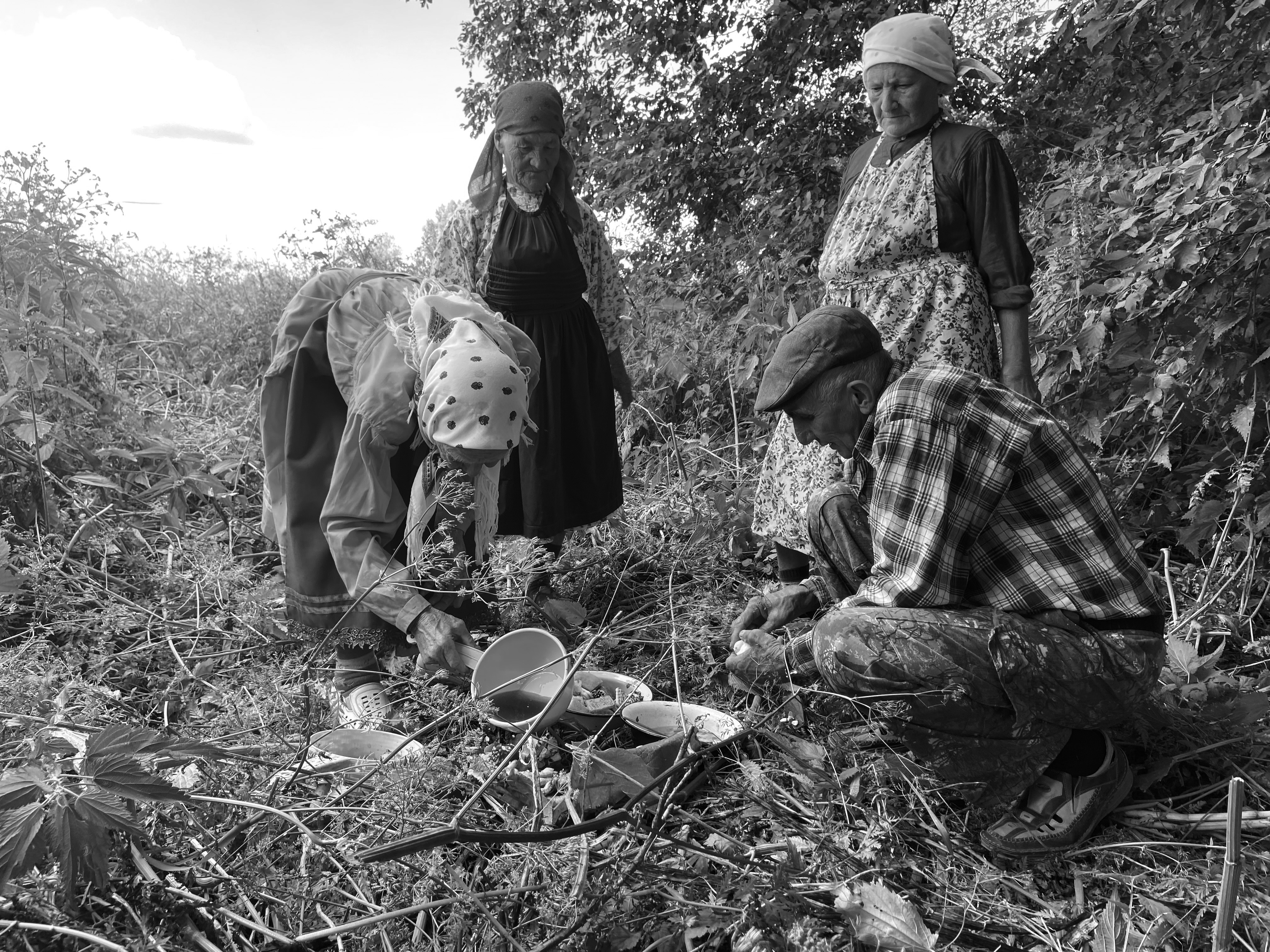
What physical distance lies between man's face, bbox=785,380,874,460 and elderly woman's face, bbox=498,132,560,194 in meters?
1.47

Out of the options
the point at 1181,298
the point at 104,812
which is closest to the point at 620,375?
the point at 1181,298

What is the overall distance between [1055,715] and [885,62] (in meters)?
1.78

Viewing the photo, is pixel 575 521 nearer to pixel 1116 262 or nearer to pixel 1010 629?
pixel 1010 629

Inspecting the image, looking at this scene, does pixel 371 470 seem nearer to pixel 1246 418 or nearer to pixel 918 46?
pixel 918 46

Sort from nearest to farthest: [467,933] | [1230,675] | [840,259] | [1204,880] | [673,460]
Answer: [467,933] → [1204,880] → [1230,675] → [840,259] → [673,460]

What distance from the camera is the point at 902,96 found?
8.47ft

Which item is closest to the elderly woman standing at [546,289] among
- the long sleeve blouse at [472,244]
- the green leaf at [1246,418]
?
the long sleeve blouse at [472,244]

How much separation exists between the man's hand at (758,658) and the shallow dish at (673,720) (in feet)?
0.36

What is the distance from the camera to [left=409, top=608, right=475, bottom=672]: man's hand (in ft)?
6.84

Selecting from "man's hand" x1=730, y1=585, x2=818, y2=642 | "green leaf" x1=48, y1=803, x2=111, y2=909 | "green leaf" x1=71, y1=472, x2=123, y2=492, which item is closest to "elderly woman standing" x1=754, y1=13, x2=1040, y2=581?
"man's hand" x1=730, y1=585, x2=818, y2=642

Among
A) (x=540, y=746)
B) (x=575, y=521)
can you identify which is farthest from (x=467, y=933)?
(x=575, y=521)

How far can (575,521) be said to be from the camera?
318 centimetres

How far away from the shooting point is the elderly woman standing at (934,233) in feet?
8.21

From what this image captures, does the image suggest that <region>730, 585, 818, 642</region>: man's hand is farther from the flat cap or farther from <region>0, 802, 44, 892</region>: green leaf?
<region>0, 802, 44, 892</region>: green leaf
